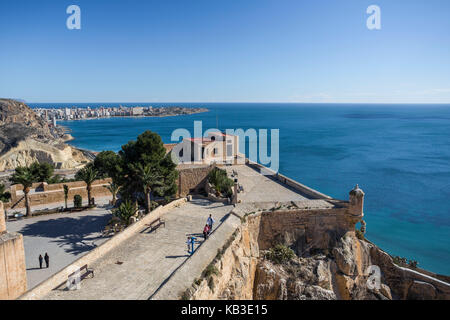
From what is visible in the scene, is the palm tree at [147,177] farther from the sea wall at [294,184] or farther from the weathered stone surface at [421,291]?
the weathered stone surface at [421,291]

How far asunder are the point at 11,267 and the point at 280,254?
32.2 feet

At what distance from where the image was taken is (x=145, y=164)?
54.3 ft

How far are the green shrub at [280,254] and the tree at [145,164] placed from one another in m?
6.68

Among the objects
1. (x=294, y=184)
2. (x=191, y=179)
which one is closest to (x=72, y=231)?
(x=191, y=179)

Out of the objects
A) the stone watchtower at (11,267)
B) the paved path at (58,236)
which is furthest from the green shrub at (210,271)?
the paved path at (58,236)

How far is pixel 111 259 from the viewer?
10078 mm

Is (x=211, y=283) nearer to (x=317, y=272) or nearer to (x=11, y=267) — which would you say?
(x=11, y=267)

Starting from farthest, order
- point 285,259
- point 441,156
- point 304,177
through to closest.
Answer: point 441,156 < point 304,177 < point 285,259

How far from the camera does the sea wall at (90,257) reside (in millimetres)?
7688

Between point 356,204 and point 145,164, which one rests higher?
point 145,164
